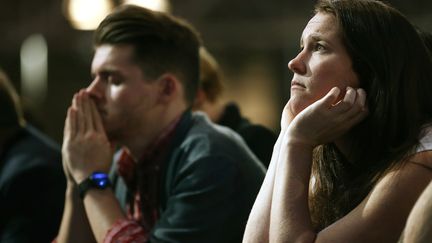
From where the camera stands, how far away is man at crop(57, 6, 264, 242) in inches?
94.3

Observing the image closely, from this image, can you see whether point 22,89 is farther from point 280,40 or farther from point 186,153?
point 186,153

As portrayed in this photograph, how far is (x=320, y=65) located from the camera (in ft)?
6.28

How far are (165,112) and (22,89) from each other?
6.19 m

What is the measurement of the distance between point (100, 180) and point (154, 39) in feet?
1.64

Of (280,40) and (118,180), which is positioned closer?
(118,180)

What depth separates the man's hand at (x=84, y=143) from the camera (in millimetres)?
2572

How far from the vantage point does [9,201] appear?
9.36ft

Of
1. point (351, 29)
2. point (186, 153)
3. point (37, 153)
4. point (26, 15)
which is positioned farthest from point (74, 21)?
point (351, 29)

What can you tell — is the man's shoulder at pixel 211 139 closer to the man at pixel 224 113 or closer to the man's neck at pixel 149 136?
the man's neck at pixel 149 136

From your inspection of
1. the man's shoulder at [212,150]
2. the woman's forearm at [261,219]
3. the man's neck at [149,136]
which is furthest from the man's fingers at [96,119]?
the woman's forearm at [261,219]

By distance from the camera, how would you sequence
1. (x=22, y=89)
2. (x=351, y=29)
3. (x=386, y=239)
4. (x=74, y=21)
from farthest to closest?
(x=22, y=89) < (x=74, y=21) < (x=351, y=29) < (x=386, y=239)

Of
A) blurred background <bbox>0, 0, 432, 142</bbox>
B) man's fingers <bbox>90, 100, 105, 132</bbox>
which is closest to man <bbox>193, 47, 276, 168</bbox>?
man's fingers <bbox>90, 100, 105, 132</bbox>

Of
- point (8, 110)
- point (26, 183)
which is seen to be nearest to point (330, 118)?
point (26, 183)

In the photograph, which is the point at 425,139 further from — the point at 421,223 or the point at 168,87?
the point at 168,87
